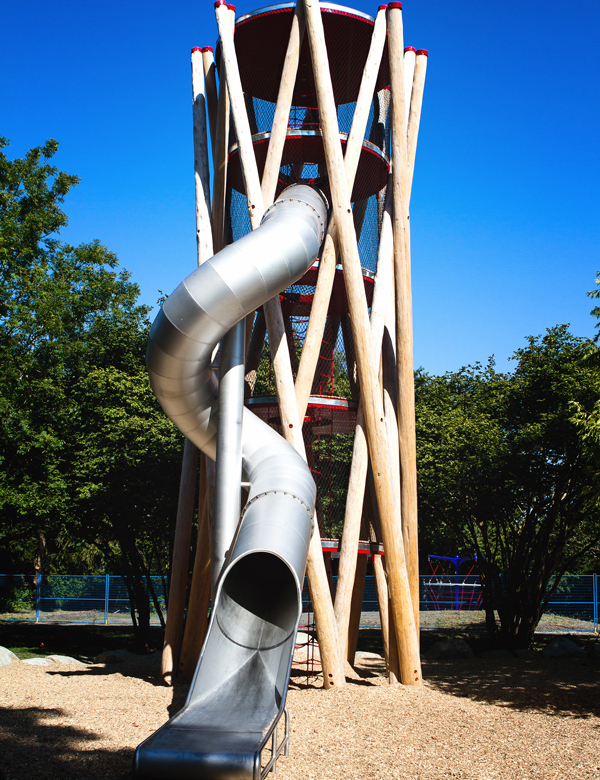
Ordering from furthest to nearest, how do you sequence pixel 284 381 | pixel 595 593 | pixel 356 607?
pixel 595 593 < pixel 356 607 < pixel 284 381

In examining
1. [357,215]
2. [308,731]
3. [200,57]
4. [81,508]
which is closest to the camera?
[308,731]

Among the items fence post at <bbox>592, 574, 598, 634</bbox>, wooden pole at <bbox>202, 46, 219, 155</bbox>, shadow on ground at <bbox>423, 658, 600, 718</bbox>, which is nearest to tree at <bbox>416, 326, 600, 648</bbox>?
shadow on ground at <bbox>423, 658, 600, 718</bbox>

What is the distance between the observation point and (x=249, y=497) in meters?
8.46

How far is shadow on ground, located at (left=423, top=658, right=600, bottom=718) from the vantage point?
1025 cm

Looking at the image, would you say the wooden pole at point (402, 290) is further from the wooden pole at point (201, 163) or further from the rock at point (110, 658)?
the rock at point (110, 658)

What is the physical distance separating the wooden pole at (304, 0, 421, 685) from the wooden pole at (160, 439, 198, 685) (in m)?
3.57

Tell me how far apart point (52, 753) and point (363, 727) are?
358cm

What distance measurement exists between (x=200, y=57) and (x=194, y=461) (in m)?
8.20

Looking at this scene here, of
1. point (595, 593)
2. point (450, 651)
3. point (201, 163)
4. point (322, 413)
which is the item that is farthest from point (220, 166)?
point (595, 593)

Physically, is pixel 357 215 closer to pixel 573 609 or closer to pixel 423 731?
pixel 423 731

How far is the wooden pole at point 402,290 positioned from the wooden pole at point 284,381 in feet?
6.30

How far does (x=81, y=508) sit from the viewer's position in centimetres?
2039

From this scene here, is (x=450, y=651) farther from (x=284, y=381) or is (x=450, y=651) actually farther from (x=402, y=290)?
(x=284, y=381)

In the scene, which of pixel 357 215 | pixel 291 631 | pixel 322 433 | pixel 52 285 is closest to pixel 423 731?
pixel 291 631
